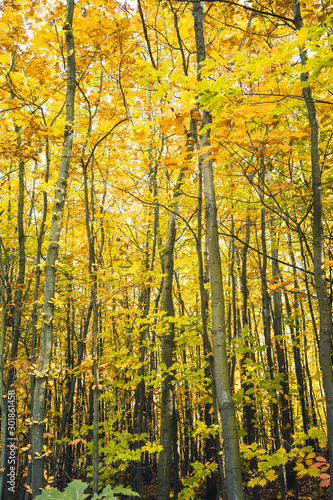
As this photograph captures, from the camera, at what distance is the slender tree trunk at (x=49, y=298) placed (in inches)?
118

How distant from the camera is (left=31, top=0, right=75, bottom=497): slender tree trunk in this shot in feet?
9.82

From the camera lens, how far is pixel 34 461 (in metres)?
2.95

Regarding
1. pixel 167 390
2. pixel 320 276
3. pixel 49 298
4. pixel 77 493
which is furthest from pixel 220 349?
pixel 167 390

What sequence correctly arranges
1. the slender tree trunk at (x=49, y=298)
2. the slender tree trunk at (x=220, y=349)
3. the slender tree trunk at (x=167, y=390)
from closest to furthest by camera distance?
the slender tree trunk at (x=220, y=349) → the slender tree trunk at (x=49, y=298) → the slender tree trunk at (x=167, y=390)

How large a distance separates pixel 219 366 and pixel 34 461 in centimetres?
214

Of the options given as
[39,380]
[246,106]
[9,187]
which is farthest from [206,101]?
[9,187]

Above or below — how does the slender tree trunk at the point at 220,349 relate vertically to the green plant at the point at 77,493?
above

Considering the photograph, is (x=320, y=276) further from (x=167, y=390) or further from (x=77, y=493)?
(x=167, y=390)

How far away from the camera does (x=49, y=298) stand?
3354mm

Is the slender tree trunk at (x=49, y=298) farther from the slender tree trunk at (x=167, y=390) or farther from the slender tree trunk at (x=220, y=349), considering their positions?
the slender tree trunk at (x=220, y=349)

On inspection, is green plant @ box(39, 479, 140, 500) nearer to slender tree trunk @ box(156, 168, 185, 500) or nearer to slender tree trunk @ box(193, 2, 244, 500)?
slender tree trunk @ box(193, 2, 244, 500)

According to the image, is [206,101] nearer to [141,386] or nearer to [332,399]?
[332,399]

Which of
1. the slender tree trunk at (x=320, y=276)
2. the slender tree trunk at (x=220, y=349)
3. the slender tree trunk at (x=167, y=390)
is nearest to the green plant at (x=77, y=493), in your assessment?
the slender tree trunk at (x=220, y=349)

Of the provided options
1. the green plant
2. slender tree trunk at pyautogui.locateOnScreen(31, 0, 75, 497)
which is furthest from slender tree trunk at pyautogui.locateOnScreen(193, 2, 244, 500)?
slender tree trunk at pyautogui.locateOnScreen(31, 0, 75, 497)
